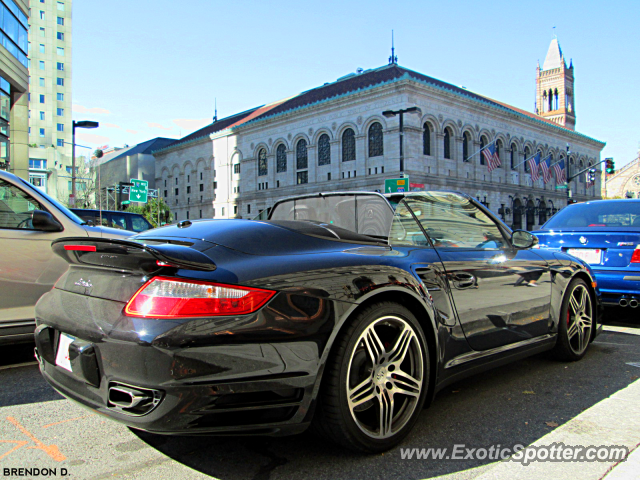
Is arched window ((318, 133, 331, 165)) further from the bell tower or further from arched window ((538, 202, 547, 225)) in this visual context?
the bell tower

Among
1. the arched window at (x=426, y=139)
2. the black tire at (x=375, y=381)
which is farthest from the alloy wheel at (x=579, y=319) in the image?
the arched window at (x=426, y=139)

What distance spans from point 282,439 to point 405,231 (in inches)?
59.0

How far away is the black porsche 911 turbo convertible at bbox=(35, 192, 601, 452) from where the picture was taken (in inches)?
79.3

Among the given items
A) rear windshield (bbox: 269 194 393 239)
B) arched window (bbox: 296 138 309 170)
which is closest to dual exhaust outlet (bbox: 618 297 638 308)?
rear windshield (bbox: 269 194 393 239)

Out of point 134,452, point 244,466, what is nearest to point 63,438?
point 134,452

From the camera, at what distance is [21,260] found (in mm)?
4344

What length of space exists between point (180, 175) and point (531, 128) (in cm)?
5395

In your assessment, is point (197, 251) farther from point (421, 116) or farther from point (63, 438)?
point (421, 116)

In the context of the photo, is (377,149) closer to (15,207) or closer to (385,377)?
(15,207)

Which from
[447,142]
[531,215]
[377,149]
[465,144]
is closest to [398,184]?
[377,149]

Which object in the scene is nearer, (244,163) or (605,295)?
(605,295)

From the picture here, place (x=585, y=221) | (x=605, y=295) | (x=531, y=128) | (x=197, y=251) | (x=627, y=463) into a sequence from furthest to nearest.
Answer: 1. (x=531, y=128)
2. (x=585, y=221)
3. (x=605, y=295)
4. (x=627, y=463)
5. (x=197, y=251)

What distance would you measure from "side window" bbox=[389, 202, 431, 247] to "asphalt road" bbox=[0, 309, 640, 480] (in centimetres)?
109

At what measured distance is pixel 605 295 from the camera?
5973mm
